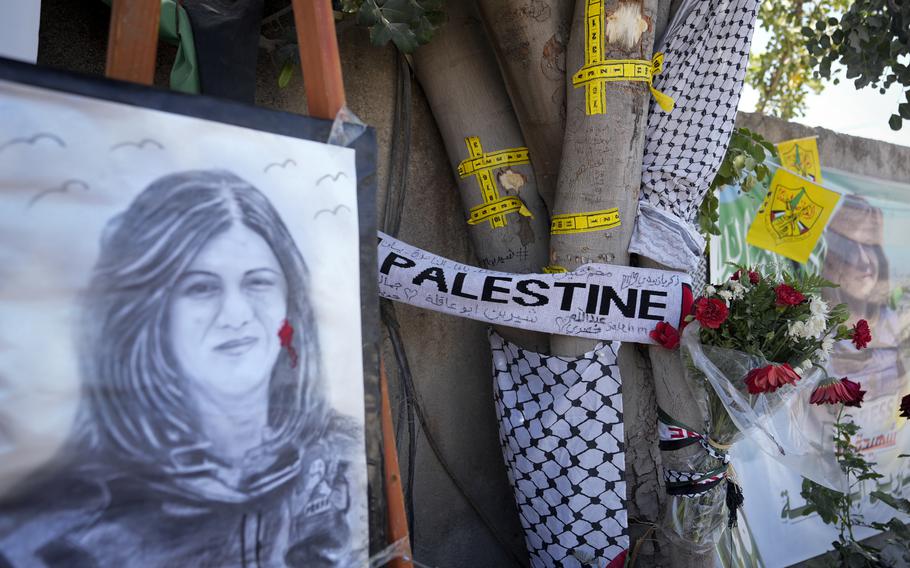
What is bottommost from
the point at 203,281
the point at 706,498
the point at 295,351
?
the point at 706,498

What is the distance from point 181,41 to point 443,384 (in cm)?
134

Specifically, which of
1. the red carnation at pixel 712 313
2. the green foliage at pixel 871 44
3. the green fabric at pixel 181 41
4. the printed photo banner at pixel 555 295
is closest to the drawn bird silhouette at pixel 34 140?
the green fabric at pixel 181 41

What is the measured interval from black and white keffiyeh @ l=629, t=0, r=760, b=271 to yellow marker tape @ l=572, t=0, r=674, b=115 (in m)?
0.17

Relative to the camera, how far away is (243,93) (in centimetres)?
179

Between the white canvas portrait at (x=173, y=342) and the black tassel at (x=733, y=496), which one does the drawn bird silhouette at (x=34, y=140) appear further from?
the black tassel at (x=733, y=496)

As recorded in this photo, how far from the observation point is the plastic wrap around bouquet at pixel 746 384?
1923 millimetres

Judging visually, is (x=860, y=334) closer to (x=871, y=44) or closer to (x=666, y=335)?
(x=666, y=335)

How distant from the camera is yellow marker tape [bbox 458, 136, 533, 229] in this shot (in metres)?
2.24

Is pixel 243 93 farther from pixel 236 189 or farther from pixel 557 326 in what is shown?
pixel 557 326

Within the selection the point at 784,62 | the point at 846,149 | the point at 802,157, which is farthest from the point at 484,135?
the point at 784,62

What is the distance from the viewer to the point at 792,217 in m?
3.46

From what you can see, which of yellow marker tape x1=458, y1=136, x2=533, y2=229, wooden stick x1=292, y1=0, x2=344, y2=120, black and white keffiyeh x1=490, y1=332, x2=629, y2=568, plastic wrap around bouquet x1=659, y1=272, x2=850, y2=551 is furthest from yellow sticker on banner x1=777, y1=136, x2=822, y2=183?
wooden stick x1=292, y1=0, x2=344, y2=120

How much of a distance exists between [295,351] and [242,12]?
101 centimetres

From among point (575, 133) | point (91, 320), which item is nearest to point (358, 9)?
point (575, 133)
